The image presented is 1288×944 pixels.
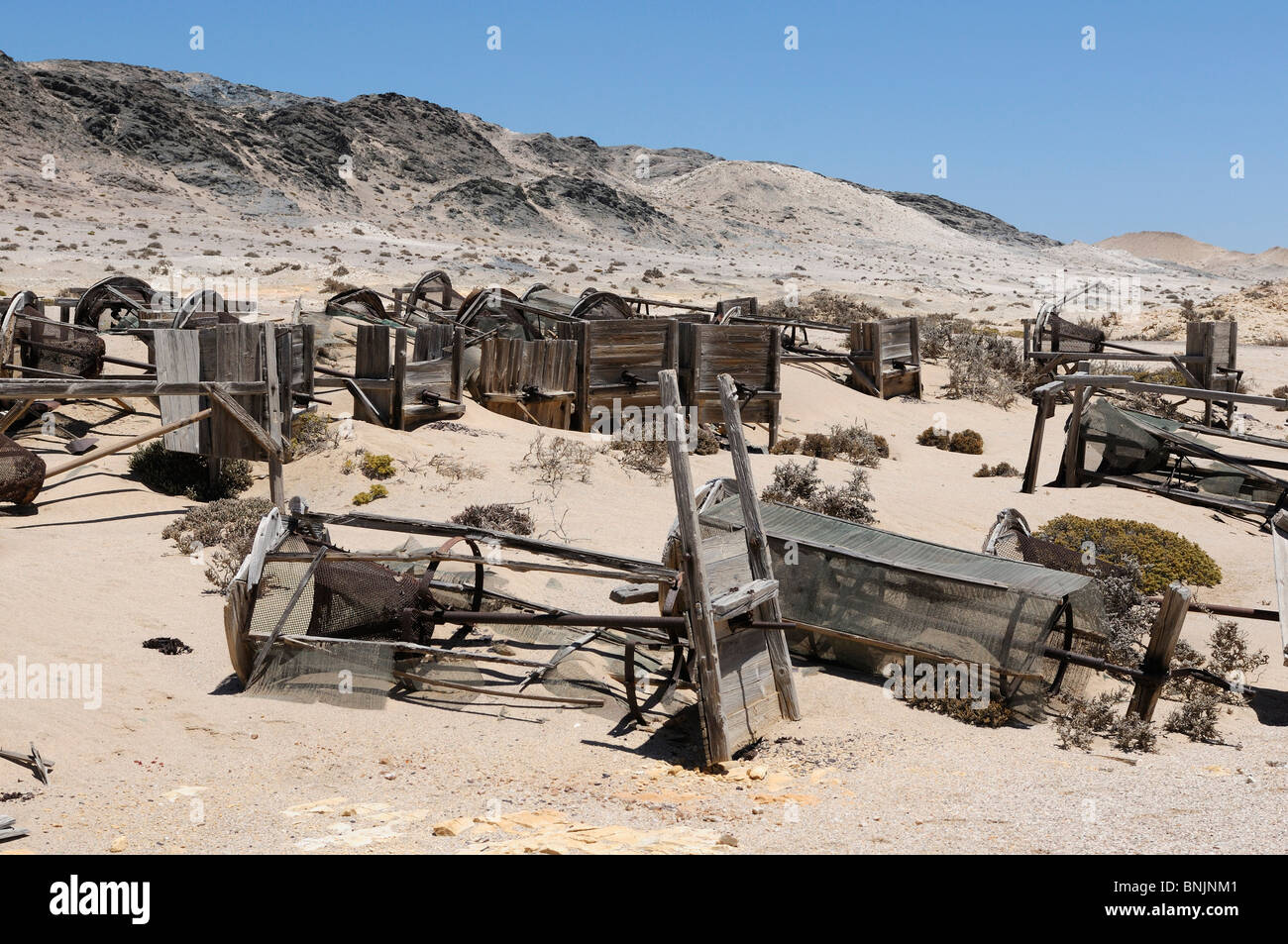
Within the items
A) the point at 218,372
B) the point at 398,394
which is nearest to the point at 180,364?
the point at 218,372

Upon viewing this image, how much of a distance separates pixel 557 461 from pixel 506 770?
25.9 feet

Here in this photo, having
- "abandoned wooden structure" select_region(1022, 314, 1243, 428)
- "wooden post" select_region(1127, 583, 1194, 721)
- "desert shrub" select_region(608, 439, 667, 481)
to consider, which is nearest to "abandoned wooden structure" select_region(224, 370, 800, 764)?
"wooden post" select_region(1127, 583, 1194, 721)

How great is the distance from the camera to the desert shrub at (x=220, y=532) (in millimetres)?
10094

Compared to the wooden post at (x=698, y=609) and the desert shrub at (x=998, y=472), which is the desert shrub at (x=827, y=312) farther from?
the wooden post at (x=698, y=609)

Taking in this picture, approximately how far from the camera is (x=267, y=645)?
7668mm

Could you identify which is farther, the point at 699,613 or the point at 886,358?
the point at 886,358

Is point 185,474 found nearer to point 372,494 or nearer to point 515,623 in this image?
point 372,494

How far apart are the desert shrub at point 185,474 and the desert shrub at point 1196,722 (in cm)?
985

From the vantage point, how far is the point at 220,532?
434 inches

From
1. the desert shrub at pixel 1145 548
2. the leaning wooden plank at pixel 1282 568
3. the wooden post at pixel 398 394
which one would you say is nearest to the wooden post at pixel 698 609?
the leaning wooden plank at pixel 1282 568

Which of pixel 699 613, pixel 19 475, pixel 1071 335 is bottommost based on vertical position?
pixel 699 613

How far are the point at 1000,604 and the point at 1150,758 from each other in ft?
4.58
